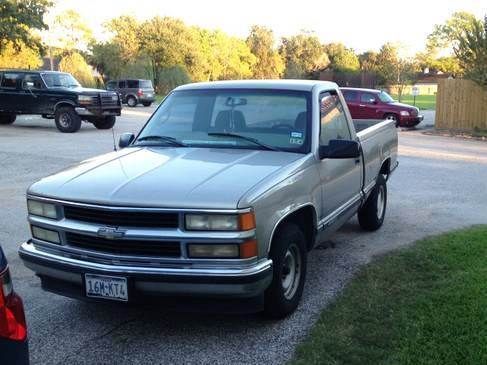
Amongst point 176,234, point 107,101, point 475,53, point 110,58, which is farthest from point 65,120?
point 110,58

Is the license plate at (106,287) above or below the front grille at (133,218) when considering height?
below

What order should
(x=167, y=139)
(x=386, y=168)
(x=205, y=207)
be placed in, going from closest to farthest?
(x=205, y=207)
(x=167, y=139)
(x=386, y=168)

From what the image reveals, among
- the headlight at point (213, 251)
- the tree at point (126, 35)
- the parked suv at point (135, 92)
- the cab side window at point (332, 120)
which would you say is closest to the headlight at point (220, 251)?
the headlight at point (213, 251)

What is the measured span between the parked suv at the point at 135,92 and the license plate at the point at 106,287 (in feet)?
116

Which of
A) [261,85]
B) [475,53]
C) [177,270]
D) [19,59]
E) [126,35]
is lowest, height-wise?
[177,270]

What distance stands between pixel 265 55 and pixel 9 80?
65.1m

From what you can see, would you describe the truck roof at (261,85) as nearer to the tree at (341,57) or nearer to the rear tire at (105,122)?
the rear tire at (105,122)

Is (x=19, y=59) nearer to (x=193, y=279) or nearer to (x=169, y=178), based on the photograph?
(x=169, y=178)

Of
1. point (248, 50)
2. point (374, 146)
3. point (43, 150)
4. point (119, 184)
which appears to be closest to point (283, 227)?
point (119, 184)

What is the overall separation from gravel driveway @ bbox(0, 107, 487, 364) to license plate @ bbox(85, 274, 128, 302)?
418 millimetres

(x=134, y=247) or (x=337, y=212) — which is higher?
(x=134, y=247)

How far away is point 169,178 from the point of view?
153 inches

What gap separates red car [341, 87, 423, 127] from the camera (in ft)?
73.6

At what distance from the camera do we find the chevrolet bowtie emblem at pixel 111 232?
360cm
